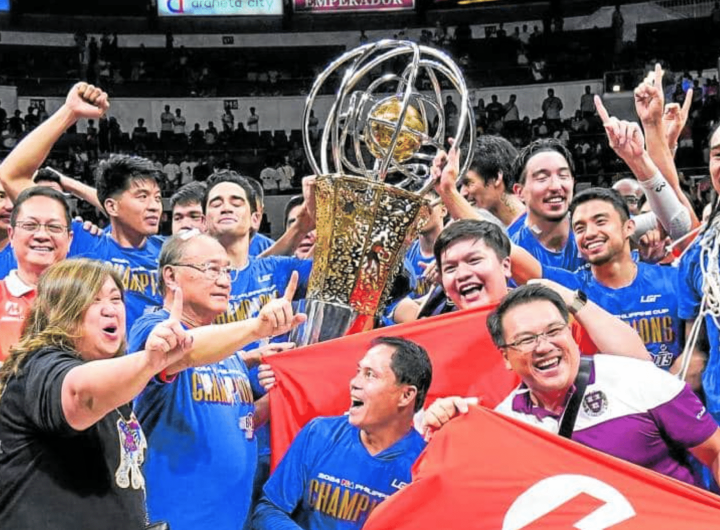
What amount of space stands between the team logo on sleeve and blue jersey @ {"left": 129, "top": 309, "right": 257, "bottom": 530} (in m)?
1.06

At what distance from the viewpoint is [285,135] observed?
659 inches

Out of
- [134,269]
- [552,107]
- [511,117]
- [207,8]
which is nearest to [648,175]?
[134,269]

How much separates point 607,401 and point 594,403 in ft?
0.11

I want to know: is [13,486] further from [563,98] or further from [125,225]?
[563,98]

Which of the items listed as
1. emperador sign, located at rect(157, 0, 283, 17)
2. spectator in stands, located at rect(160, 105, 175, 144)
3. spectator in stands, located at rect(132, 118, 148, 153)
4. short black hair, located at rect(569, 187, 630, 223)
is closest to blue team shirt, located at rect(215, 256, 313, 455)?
short black hair, located at rect(569, 187, 630, 223)

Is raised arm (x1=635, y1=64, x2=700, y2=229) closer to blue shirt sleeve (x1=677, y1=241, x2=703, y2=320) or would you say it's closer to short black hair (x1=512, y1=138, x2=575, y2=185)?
short black hair (x1=512, y1=138, x2=575, y2=185)

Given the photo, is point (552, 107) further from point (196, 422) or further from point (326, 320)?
point (196, 422)

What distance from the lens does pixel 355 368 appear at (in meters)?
3.14

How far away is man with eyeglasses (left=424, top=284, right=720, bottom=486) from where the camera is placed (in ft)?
8.09

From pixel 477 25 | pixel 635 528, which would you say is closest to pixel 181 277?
pixel 635 528

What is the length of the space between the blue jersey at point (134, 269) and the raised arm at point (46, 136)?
0.41 m

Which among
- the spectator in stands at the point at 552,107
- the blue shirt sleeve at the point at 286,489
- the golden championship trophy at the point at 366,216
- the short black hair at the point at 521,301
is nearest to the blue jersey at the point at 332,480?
the blue shirt sleeve at the point at 286,489

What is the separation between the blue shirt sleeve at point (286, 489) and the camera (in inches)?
112

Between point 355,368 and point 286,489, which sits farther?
point 355,368
